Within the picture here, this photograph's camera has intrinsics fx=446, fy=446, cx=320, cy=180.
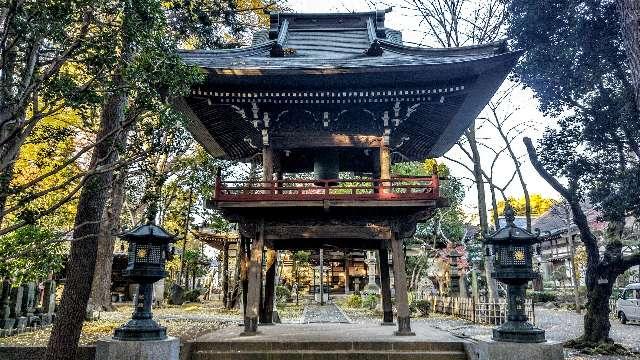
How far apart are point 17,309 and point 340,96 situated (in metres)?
10.8

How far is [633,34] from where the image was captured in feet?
22.6

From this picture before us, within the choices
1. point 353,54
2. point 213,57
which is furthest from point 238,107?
point 353,54

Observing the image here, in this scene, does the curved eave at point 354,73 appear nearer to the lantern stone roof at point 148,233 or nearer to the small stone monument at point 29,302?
the lantern stone roof at point 148,233

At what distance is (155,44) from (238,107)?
369 cm

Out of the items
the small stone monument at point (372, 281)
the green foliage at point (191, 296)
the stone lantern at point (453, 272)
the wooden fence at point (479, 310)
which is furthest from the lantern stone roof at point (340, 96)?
the green foliage at point (191, 296)

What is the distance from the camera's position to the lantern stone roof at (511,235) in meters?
8.19

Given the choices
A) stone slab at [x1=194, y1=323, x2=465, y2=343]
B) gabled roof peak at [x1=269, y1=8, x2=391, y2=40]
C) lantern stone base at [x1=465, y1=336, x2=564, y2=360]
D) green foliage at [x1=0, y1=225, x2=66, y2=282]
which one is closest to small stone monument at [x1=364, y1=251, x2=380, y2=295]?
gabled roof peak at [x1=269, y1=8, x2=391, y2=40]

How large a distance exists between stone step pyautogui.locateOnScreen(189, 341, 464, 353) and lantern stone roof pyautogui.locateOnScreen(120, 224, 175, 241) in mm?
2302

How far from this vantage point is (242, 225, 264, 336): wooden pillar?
10.0 meters

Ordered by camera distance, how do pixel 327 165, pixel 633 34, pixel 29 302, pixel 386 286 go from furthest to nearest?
pixel 29 302, pixel 386 286, pixel 327 165, pixel 633 34

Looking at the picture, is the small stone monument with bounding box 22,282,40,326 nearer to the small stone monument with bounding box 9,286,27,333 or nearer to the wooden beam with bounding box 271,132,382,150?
the small stone monument with bounding box 9,286,27,333

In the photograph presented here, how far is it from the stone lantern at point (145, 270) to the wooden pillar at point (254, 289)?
2.46 m

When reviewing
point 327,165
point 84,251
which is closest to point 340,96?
point 327,165

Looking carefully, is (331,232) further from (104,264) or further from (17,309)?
(104,264)
